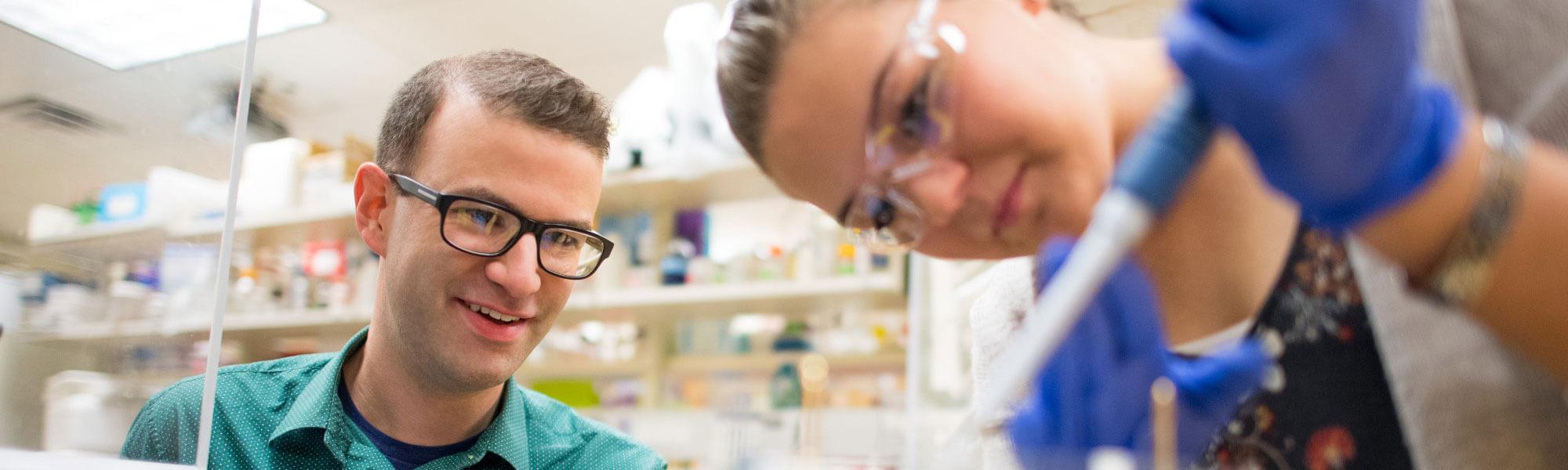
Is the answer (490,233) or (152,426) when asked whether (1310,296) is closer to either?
(490,233)

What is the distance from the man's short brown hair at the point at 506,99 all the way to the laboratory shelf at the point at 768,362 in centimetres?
189

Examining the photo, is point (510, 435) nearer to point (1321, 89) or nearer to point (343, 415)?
point (343, 415)

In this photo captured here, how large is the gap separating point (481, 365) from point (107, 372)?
1.30 feet

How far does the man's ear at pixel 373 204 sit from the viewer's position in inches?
48.8

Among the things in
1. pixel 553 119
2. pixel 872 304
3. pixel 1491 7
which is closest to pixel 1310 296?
pixel 1491 7

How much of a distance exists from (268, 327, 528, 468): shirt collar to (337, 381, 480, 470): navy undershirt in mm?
20

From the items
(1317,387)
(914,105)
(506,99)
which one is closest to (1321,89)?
(914,105)

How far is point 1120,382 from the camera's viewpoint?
1.77 feet

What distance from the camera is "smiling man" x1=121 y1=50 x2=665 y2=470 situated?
45.0 inches

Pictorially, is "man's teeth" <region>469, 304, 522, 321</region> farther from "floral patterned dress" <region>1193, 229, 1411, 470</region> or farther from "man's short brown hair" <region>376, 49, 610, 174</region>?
"floral patterned dress" <region>1193, 229, 1411, 470</region>

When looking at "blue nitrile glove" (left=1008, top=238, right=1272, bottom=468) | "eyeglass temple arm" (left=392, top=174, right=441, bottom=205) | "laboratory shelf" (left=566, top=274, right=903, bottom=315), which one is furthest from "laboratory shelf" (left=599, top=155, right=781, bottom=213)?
"blue nitrile glove" (left=1008, top=238, right=1272, bottom=468)

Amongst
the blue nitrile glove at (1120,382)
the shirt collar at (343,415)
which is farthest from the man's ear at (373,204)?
the blue nitrile glove at (1120,382)

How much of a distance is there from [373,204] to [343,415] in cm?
28

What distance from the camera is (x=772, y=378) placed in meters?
3.14
